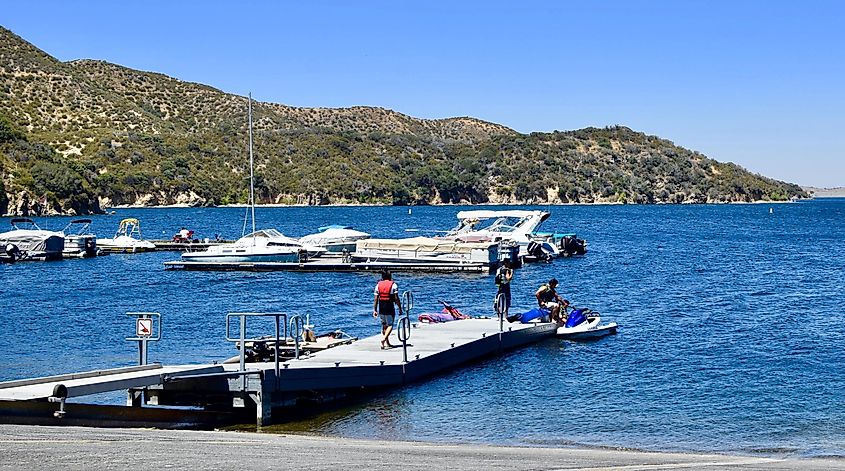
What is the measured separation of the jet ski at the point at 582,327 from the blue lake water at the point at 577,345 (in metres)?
0.47

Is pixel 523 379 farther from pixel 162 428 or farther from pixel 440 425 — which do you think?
pixel 162 428

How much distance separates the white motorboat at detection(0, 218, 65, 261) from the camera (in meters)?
60.0

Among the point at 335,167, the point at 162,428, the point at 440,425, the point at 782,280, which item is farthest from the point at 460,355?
the point at 335,167

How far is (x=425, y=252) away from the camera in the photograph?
53.5 meters

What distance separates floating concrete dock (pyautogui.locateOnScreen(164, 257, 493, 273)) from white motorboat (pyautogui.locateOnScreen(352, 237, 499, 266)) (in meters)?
0.50

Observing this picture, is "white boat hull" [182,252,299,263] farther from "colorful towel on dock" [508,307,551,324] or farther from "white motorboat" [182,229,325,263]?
"colorful towel on dock" [508,307,551,324]

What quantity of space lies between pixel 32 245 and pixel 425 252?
75.3 ft

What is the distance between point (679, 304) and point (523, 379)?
1725cm

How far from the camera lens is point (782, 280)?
47.8 m

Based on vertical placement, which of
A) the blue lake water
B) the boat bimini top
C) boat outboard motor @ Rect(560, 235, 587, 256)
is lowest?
the blue lake water

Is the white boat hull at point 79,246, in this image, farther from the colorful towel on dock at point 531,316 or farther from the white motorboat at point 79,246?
the colorful towel on dock at point 531,316

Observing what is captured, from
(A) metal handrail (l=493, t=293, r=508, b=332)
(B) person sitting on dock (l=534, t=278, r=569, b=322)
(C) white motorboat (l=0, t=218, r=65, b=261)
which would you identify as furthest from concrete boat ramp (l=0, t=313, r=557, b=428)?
(C) white motorboat (l=0, t=218, r=65, b=261)

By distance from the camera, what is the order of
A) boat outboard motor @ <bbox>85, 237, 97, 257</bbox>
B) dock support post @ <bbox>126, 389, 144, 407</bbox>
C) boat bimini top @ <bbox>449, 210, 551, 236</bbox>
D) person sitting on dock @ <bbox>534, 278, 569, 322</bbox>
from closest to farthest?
dock support post @ <bbox>126, 389, 144, 407</bbox> → person sitting on dock @ <bbox>534, 278, 569, 322</bbox> → boat bimini top @ <bbox>449, 210, 551, 236</bbox> → boat outboard motor @ <bbox>85, 237, 97, 257</bbox>

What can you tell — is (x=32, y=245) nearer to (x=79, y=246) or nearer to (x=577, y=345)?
(x=79, y=246)
